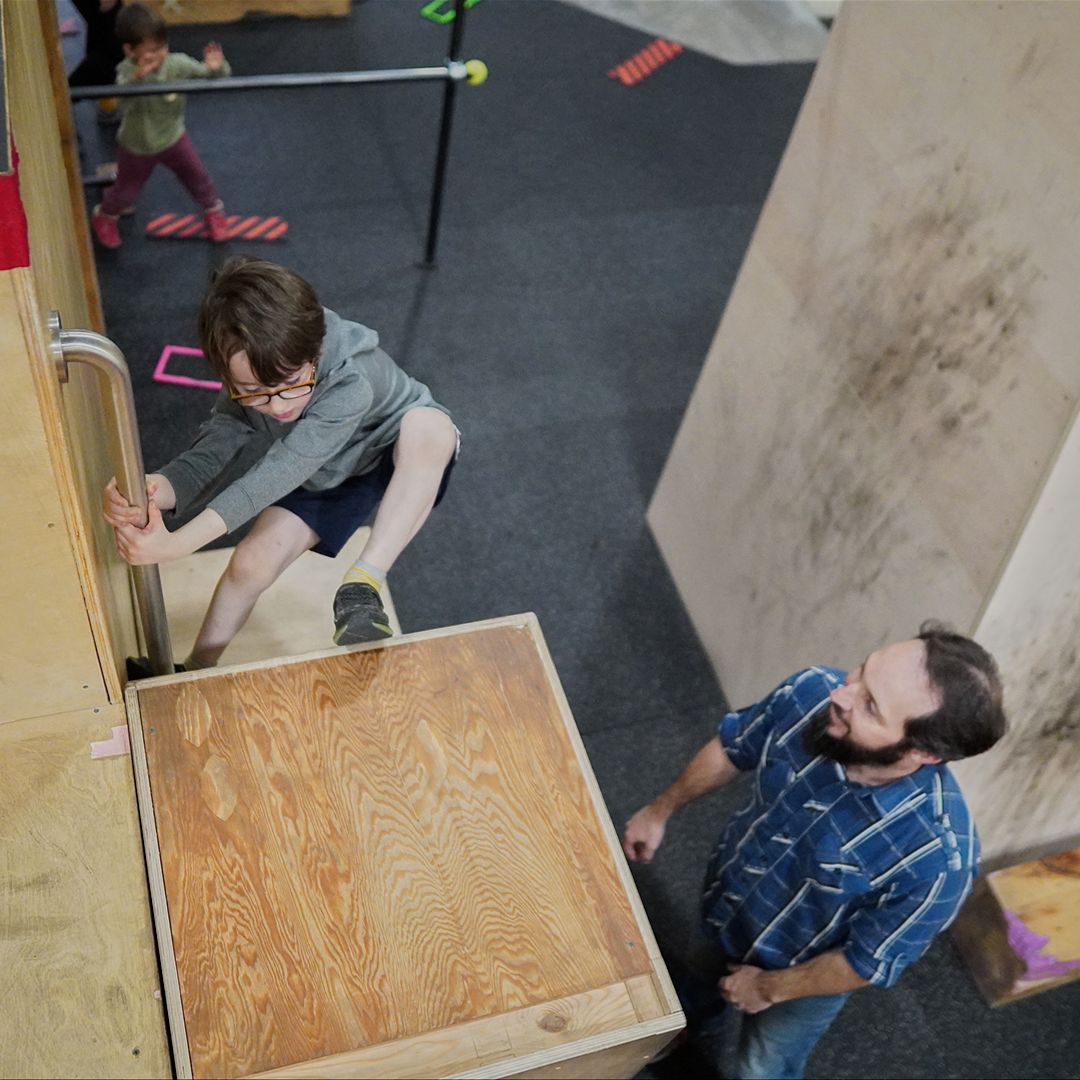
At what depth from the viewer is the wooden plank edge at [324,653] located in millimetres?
1808

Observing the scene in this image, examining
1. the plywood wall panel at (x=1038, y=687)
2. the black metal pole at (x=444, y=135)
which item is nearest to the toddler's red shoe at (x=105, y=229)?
the black metal pole at (x=444, y=135)

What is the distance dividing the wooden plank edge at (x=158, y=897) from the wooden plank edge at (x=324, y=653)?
6 cm

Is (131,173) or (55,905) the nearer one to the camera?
(55,905)

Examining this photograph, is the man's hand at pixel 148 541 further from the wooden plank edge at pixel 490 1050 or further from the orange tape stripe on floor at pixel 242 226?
the orange tape stripe on floor at pixel 242 226

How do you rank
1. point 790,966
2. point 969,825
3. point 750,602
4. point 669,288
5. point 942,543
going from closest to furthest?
point 969,825 → point 790,966 → point 942,543 → point 750,602 → point 669,288

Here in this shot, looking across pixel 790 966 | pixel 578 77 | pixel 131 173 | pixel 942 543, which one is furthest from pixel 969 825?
pixel 578 77

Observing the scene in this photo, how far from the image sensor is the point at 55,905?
5.15 ft

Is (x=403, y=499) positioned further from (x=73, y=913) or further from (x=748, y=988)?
(x=748, y=988)

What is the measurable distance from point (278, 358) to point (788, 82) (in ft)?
15.6

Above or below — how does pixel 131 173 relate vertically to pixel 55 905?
below

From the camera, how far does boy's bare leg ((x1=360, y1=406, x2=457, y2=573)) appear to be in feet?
6.43

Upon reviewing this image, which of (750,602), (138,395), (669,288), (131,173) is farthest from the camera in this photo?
(669,288)

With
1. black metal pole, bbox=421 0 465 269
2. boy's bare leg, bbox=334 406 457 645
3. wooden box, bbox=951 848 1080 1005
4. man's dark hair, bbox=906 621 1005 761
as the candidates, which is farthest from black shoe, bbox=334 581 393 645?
black metal pole, bbox=421 0 465 269

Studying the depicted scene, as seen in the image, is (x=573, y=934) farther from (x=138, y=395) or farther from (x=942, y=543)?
(x=138, y=395)
